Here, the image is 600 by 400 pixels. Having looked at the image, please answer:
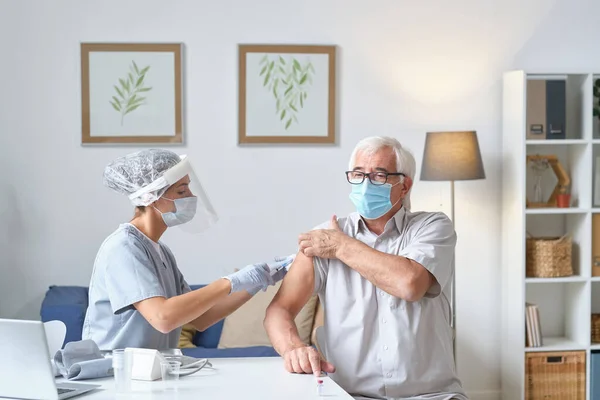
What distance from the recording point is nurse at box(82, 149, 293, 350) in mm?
2270

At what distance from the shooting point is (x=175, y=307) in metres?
2.24

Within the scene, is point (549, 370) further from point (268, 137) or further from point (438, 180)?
point (268, 137)

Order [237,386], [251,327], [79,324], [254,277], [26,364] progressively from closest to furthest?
1. [26,364]
2. [237,386]
3. [254,277]
4. [79,324]
5. [251,327]

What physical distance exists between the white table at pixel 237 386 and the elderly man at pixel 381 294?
156 mm

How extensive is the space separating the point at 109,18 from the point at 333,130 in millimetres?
1260

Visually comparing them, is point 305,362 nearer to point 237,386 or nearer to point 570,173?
point 237,386

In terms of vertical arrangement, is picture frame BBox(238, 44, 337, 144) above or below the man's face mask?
above

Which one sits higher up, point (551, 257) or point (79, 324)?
point (551, 257)

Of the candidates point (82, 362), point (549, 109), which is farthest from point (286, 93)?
point (82, 362)

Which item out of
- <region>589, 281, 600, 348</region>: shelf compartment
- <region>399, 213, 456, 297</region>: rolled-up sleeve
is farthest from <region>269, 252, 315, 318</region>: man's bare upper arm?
<region>589, 281, 600, 348</region>: shelf compartment

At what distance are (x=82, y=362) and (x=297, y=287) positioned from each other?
69 cm

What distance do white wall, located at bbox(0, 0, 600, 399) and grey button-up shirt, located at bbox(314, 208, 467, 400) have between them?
186cm

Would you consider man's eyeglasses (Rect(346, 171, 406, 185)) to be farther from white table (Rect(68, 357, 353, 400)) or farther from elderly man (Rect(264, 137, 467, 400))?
white table (Rect(68, 357, 353, 400))

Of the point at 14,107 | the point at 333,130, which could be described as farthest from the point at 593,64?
the point at 14,107
